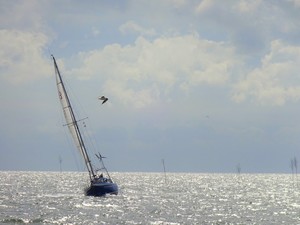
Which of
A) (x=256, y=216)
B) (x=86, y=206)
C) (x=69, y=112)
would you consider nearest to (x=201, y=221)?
(x=256, y=216)

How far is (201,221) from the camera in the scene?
275 feet

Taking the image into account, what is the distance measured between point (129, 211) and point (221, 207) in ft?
71.0

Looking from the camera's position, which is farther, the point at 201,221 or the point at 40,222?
the point at 201,221

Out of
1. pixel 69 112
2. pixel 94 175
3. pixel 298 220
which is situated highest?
pixel 69 112

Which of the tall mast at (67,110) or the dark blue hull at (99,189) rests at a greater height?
the tall mast at (67,110)

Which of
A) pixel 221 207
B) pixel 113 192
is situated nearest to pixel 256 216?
pixel 221 207

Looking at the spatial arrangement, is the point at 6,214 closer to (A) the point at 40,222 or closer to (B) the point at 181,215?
(A) the point at 40,222

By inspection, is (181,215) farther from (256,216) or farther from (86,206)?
(86,206)

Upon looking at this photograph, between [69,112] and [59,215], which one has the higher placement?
[69,112]

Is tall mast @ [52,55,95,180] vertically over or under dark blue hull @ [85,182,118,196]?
over

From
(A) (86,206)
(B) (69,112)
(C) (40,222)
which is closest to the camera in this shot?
(C) (40,222)

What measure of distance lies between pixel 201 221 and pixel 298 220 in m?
14.3

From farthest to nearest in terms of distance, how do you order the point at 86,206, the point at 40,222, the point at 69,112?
the point at 69,112 < the point at 86,206 < the point at 40,222

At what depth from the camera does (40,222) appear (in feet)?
254
